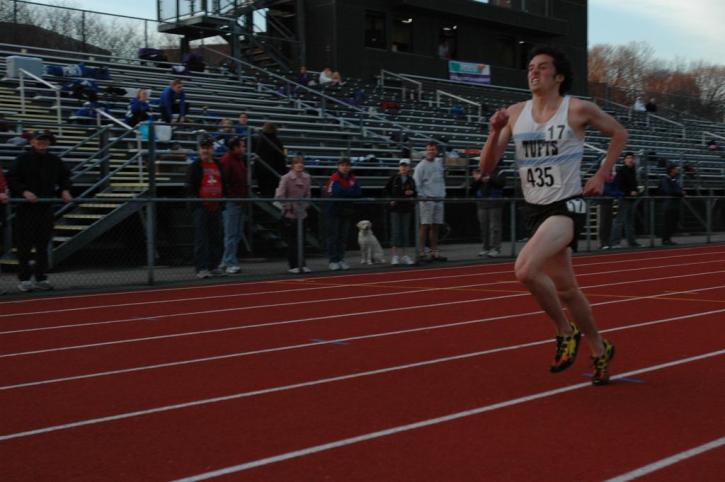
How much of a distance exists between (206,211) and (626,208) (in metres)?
10.0

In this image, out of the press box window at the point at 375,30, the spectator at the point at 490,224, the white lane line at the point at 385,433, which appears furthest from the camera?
the press box window at the point at 375,30

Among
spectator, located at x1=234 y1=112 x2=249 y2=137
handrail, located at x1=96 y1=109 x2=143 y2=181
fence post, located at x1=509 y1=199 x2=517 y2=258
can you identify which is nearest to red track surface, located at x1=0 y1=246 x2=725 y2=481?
handrail, located at x1=96 y1=109 x2=143 y2=181

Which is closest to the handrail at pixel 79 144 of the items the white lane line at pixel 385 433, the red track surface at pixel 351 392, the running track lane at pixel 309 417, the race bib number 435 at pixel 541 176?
the red track surface at pixel 351 392

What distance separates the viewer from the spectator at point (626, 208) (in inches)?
755

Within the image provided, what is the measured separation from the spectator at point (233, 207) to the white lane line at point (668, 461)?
32.4 ft

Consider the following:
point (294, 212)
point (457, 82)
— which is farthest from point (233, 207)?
point (457, 82)

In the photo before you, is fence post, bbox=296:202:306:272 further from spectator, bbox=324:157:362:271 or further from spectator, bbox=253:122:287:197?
spectator, bbox=253:122:287:197

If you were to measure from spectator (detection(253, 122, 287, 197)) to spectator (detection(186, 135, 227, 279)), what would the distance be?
2565 mm

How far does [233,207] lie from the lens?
1338 cm

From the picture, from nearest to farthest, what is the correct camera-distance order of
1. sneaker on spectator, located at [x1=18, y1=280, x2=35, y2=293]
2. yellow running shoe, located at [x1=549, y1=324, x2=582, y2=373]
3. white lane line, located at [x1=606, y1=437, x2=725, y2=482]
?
white lane line, located at [x1=606, y1=437, x2=725, y2=482] → yellow running shoe, located at [x1=549, y1=324, x2=582, y2=373] → sneaker on spectator, located at [x1=18, y1=280, x2=35, y2=293]

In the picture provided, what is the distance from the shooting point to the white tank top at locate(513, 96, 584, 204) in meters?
5.51

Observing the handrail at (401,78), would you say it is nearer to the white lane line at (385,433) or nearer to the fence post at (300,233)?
the fence post at (300,233)

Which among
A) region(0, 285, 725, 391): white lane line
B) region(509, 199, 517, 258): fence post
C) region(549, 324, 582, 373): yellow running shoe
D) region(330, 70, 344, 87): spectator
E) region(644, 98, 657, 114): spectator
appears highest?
region(644, 98, 657, 114): spectator

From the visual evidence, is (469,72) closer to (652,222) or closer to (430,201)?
(652,222)
